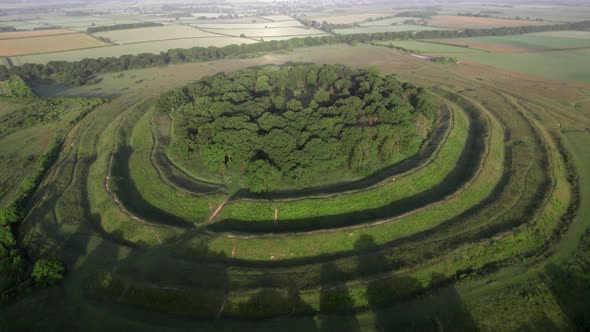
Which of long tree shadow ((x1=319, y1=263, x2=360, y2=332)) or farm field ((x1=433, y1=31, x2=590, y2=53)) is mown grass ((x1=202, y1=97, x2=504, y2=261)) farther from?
farm field ((x1=433, y1=31, x2=590, y2=53))

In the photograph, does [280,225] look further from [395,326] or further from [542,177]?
[542,177]

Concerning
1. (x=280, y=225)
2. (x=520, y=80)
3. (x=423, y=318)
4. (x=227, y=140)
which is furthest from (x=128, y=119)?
(x=520, y=80)

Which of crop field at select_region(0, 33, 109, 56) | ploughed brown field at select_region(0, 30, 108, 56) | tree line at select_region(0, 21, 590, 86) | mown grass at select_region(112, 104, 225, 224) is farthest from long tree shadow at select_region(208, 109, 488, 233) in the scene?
ploughed brown field at select_region(0, 30, 108, 56)

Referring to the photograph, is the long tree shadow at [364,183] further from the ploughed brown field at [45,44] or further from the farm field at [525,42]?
the ploughed brown field at [45,44]

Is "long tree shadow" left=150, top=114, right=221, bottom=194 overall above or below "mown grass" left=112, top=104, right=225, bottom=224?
above

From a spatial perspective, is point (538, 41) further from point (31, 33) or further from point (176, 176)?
point (31, 33)

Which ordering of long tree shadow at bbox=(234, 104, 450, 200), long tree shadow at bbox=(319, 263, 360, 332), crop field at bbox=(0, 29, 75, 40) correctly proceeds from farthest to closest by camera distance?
crop field at bbox=(0, 29, 75, 40) → long tree shadow at bbox=(234, 104, 450, 200) → long tree shadow at bbox=(319, 263, 360, 332)

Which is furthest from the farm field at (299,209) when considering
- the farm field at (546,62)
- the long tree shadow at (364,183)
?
the farm field at (546,62)
